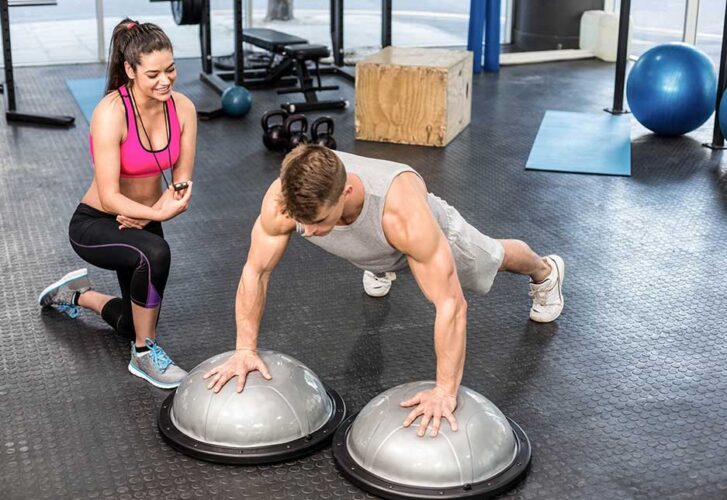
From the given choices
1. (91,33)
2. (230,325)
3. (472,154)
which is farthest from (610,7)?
(230,325)

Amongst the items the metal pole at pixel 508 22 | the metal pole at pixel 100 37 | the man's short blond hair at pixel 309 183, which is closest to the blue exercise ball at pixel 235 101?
the metal pole at pixel 100 37

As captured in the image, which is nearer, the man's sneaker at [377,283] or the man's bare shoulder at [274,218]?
the man's bare shoulder at [274,218]

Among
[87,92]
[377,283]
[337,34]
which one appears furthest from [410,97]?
[87,92]

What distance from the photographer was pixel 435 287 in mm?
2133

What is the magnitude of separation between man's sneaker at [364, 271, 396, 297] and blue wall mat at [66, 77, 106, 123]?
3.08 m

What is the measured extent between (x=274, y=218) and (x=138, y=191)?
0.64m

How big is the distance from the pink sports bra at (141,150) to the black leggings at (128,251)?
0.52 ft

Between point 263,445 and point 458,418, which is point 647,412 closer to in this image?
point 458,418

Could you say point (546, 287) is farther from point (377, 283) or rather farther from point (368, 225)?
point (368, 225)

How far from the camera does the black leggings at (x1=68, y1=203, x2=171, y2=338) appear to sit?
8.59ft

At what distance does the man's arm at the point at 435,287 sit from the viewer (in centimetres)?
212

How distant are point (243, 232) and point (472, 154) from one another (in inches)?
65.3

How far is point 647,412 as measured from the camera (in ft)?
8.34

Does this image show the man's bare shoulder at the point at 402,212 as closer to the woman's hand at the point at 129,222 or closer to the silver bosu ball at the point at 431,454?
the silver bosu ball at the point at 431,454
